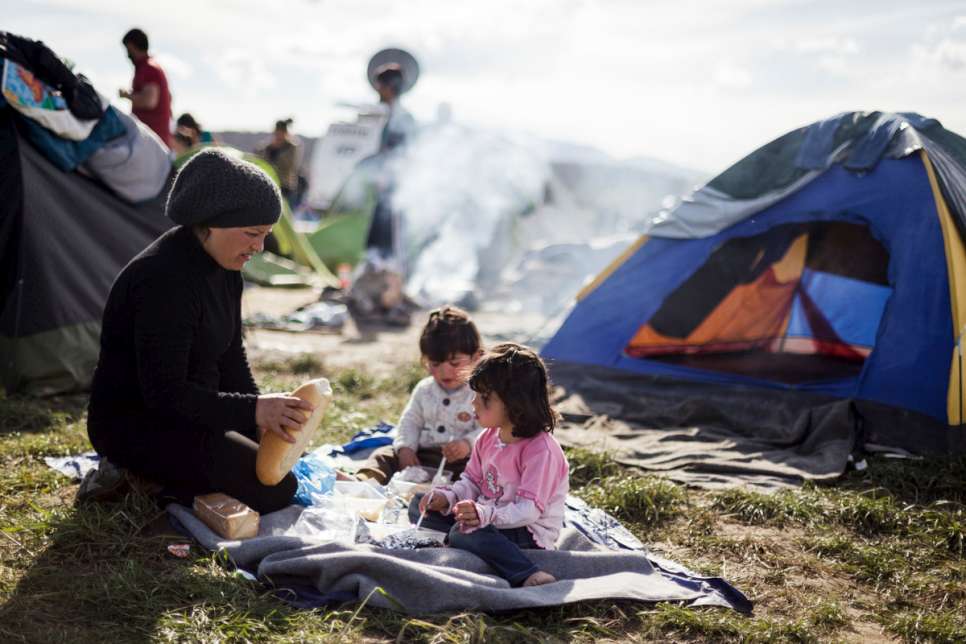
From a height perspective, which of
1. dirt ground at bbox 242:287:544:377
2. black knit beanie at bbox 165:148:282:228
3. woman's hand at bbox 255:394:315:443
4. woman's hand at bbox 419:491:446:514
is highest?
black knit beanie at bbox 165:148:282:228

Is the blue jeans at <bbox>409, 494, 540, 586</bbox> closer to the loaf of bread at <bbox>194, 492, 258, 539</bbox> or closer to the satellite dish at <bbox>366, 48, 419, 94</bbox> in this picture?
the loaf of bread at <bbox>194, 492, 258, 539</bbox>

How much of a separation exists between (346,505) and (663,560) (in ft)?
3.83

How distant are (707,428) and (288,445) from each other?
2.59 m

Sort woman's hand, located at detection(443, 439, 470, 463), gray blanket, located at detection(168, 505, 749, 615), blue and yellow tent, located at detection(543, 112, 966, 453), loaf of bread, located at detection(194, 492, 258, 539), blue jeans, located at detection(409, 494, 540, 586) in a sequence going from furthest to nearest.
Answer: blue and yellow tent, located at detection(543, 112, 966, 453)
woman's hand, located at detection(443, 439, 470, 463)
loaf of bread, located at detection(194, 492, 258, 539)
blue jeans, located at detection(409, 494, 540, 586)
gray blanket, located at detection(168, 505, 749, 615)

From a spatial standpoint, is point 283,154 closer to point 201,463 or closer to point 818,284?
point 818,284

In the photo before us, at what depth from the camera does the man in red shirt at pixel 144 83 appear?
684 cm

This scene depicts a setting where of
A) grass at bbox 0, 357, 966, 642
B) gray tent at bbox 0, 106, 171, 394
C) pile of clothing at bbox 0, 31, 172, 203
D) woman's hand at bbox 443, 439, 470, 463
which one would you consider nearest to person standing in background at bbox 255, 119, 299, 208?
pile of clothing at bbox 0, 31, 172, 203

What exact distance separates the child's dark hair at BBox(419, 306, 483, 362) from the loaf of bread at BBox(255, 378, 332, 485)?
668 mm

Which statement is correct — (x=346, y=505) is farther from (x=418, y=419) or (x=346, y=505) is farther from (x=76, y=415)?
(x=76, y=415)

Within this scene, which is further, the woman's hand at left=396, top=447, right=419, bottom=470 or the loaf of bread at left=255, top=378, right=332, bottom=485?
the woman's hand at left=396, top=447, right=419, bottom=470

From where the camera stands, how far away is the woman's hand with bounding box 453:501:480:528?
270 centimetres

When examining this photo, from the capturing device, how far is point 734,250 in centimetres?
565

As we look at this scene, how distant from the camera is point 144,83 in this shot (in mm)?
6855

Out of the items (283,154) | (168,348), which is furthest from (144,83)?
(283,154)
